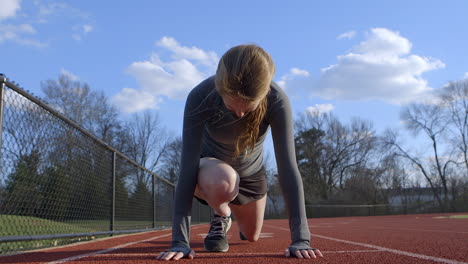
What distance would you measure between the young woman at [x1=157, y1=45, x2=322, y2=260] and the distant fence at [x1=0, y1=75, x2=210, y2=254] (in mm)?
1536

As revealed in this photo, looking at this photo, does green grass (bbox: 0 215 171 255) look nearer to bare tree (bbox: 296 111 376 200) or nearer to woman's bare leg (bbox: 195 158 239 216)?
woman's bare leg (bbox: 195 158 239 216)

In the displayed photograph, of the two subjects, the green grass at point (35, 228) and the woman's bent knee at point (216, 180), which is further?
the green grass at point (35, 228)

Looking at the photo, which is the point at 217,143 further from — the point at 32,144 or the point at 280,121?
the point at 32,144

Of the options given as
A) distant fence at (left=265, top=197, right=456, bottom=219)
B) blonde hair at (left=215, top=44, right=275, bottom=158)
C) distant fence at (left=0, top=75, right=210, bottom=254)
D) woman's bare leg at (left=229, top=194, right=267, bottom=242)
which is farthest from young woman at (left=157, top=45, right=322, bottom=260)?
distant fence at (left=265, top=197, right=456, bottom=219)

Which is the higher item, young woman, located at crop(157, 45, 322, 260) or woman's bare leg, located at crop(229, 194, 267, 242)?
young woman, located at crop(157, 45, 322, 260)

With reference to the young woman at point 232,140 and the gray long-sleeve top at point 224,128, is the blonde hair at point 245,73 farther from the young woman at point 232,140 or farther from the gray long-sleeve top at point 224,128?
the gray long-sleeve top at point 224,128

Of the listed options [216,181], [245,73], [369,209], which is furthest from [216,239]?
[369,209]

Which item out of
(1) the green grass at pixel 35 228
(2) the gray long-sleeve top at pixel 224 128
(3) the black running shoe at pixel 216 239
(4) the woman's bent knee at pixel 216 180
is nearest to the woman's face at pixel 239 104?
(2) the gray long-sleeve top at pixel 224 128

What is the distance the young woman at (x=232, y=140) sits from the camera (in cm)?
206

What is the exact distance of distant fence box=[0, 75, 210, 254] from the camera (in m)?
3.53

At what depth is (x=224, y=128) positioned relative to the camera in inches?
110

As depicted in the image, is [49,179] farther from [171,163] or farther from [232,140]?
[171,163]

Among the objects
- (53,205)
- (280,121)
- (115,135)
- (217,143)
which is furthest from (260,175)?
(115,135)

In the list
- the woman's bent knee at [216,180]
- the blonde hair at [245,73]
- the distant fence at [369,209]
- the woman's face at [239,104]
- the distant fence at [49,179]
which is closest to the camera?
the blonde hair at [245,73]
